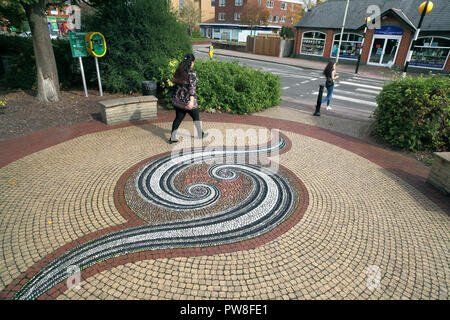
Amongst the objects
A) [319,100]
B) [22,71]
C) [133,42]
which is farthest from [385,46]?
[22,71]

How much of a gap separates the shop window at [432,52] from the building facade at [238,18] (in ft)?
104

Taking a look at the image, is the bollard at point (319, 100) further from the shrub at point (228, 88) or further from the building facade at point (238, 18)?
the building facade at point (238, 18)

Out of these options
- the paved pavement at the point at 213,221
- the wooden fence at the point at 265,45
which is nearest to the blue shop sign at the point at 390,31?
the wooden fence at the point at 265,45

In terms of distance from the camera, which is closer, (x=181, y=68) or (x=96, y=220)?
(x=96, y=220)

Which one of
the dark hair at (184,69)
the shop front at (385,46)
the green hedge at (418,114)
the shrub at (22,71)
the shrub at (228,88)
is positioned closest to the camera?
the dark hair at (184,69)

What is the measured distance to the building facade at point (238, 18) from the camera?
50.8 meters

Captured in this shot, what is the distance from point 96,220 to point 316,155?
4974 mm

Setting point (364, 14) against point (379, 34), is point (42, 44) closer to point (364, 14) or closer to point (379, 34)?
point (379, 34)

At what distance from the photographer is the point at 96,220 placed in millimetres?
3994

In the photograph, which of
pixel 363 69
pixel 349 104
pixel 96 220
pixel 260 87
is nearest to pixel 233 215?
pixel 96 220

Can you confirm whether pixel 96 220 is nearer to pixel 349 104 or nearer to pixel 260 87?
pixel 260 87
